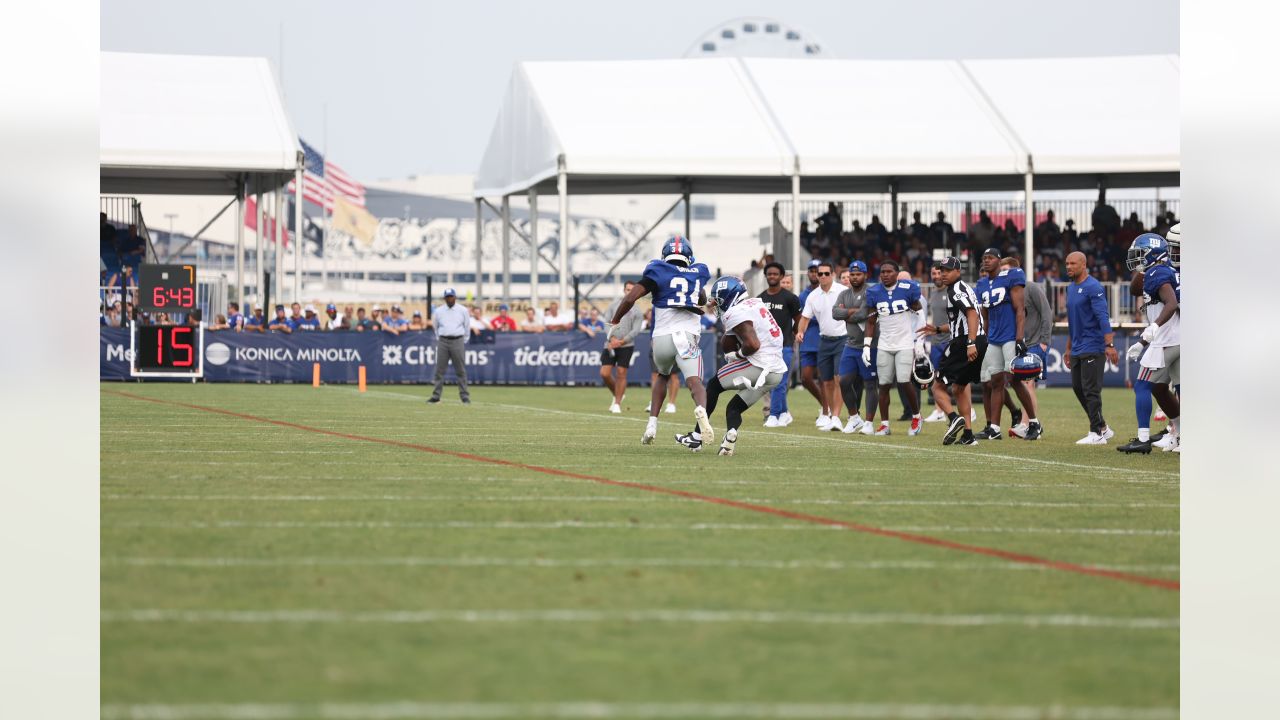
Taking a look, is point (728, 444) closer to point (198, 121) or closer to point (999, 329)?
point (999, 329)

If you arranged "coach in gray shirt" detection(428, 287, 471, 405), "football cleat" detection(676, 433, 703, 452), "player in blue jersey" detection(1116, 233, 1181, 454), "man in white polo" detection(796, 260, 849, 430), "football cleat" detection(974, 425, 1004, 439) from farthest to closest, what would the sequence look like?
"coach in gray shirt" detection(428, 287, 471, 405) → "man in white polo" detection(796, 260, 849, 430) → "football cleat" detection(974, 425, 1004, 439) → "football cleat" detection(676, 433, 703, 452) → "player in blue jersey" detection(1116, 233, 1181, 454)

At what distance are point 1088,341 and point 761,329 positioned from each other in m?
4.54

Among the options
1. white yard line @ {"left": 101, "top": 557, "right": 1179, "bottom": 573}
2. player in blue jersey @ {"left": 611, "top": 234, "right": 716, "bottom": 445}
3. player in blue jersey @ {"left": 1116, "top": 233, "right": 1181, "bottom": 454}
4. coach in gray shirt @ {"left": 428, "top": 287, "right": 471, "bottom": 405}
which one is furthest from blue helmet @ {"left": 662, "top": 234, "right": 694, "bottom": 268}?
coach in gray shirt @ {"left": 428, "top": 287, "right": 471, "bottom": 405}

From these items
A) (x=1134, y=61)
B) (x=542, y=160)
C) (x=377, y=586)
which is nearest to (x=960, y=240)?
(x=1134, y=61)

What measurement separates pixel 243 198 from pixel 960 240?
19.4m

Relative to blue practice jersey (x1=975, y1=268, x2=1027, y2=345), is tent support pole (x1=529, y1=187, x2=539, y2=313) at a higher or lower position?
higher

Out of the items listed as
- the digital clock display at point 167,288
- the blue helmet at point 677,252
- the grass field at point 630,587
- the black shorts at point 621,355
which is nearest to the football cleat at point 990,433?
the grass field at point 630,587

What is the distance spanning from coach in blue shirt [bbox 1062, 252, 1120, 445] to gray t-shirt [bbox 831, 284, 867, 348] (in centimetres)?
276

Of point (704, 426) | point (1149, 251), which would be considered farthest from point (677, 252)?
point (1149, 251)

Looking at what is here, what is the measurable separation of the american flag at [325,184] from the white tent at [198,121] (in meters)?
9.45

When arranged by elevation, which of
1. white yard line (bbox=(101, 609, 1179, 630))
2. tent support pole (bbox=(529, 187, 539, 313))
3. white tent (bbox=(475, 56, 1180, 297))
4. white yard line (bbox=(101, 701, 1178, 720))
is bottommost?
white yard line (bbox=(101, 701, 1178, 720))

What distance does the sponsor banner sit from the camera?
36.2 m

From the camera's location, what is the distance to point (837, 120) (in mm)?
39219

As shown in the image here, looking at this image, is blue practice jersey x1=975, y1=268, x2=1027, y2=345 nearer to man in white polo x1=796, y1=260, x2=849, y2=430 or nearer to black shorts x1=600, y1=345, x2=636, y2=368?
man in white polo x1=796, y1=260, x2=849, y2=430
